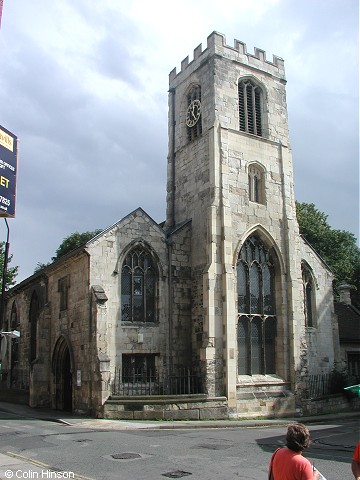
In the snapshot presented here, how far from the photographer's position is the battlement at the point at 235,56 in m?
26.0

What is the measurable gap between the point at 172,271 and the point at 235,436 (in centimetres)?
950

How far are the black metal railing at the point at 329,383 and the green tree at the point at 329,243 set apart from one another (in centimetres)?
1373

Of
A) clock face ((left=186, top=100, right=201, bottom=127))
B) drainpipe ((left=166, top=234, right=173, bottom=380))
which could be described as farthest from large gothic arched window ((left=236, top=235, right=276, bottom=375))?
clock face ((left=186, top=100, right=201, bottom=127))

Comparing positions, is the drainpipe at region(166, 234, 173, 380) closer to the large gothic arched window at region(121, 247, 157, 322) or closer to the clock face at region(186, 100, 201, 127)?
the large gothic arched window at region(121, 247, 157, 322)

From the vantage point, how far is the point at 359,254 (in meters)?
44.8

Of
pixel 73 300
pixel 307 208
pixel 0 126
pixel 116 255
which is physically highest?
pixel 307 208

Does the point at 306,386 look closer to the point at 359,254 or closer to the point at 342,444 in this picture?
the point at 342,444

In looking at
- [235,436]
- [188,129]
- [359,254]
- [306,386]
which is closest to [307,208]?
[359,254]

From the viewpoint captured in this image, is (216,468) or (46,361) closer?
(216,468)

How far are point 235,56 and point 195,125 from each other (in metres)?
3.89

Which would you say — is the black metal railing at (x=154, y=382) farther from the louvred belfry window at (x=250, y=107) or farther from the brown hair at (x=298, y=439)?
the brown hair at (x=298, y=439)

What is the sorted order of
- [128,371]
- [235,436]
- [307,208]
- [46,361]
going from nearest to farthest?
[235,436], [128,371], [46,361], [307,208]

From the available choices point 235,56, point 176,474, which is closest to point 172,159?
point 235,56

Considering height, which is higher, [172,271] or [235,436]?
[172,271]
